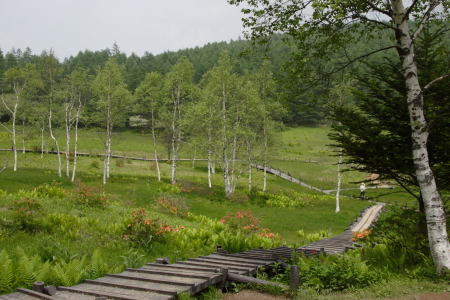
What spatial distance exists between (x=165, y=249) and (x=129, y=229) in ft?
4.06

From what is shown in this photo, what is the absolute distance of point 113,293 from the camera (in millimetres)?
4441

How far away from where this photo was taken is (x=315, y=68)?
8023 mm

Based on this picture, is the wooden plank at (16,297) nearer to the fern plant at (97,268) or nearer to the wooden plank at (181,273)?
the fern plant at (97,268)

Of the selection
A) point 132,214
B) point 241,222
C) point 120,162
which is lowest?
point 241,222

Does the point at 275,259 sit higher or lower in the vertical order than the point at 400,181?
lower

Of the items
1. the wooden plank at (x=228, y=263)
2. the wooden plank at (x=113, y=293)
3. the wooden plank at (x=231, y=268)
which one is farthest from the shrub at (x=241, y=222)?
the wooden plank at (x=113, y=293)

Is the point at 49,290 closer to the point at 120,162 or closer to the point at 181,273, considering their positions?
the point at 181,273

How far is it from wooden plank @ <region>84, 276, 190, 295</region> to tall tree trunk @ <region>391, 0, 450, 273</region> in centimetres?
472

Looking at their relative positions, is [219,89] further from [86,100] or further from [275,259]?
[275,259]

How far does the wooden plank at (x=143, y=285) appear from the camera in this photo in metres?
4.49

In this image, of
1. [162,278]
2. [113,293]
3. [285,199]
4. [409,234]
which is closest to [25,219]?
[162,278]

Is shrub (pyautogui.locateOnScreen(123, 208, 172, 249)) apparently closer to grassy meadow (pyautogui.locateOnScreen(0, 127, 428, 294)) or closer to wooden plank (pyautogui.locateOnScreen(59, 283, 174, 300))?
grassy meadow (pyautogui.locateOnScreen(0, 127, 428, 294))

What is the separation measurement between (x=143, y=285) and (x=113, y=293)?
1.53 ft

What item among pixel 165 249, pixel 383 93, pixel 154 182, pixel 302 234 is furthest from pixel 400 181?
pixel 154 182
